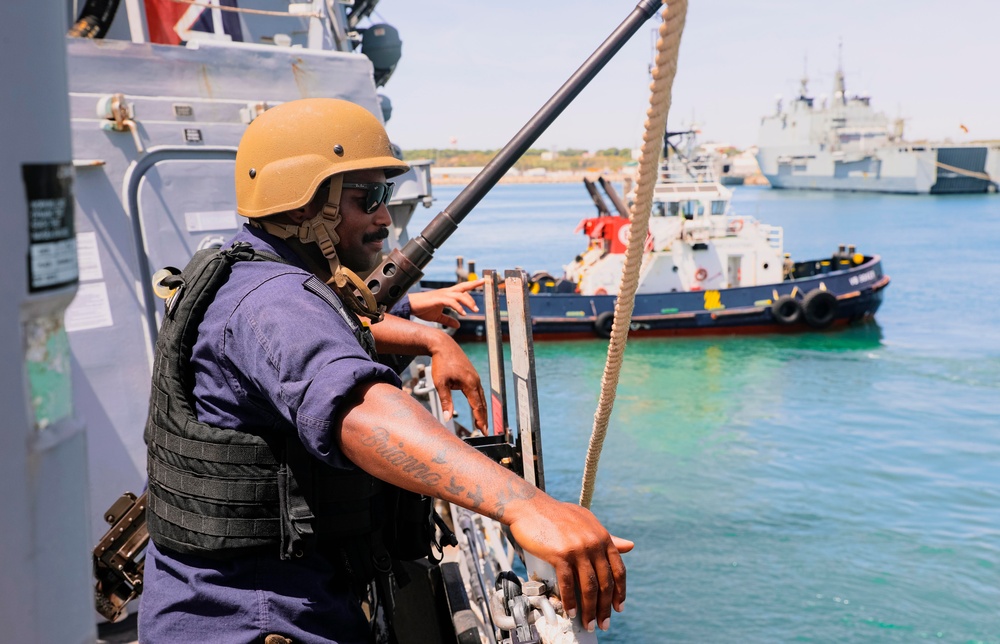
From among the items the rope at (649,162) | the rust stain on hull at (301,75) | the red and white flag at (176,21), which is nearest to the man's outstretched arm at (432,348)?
the rope at (649,162)

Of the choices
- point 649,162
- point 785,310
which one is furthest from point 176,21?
point 785,310

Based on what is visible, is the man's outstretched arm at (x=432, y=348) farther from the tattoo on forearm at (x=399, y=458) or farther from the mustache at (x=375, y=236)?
the tattoo on forearm at (x=399, y=458)

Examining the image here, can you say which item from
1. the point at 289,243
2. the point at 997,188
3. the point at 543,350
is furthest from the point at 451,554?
the point at 997,188

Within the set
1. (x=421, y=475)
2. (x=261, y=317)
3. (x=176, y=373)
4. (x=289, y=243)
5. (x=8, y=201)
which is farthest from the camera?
(x=289, y=243)

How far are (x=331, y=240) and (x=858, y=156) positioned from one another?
9275 centimetres

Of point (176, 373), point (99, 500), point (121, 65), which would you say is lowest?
point (99, 500)

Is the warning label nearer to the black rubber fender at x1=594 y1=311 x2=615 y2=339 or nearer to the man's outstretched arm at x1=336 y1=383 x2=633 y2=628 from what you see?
the man's outstretched arm at x1=336 y1=383 x2=633 y2=628

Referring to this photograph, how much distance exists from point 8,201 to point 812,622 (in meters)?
9.31

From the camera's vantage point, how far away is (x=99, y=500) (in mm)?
3979

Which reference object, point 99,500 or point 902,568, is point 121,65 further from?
point 902,568

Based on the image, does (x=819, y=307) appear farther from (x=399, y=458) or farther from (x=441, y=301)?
(x=399, y=458)

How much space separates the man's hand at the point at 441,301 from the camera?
3182 millimetres

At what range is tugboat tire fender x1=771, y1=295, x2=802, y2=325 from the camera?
2172cm

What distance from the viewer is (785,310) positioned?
71.6 ft
